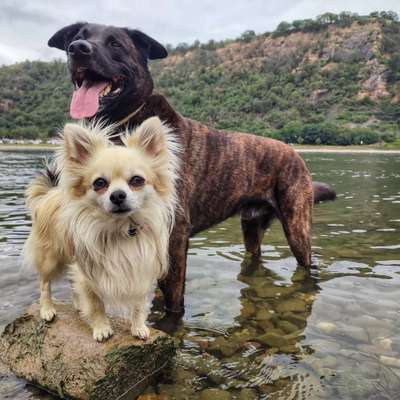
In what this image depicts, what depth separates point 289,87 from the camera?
12912 cm

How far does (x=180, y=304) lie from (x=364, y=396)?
6.48 feet

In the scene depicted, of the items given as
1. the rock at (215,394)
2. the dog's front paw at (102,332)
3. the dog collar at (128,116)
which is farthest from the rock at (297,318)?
the dog collar at (128,116)

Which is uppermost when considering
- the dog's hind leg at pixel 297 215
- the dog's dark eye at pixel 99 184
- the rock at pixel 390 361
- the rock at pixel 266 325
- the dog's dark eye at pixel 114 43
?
the dog's dark eye at pixel 114 43

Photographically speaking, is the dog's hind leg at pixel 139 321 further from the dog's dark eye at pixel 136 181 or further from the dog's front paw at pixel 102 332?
the dog's dark eye at pixel 136 181

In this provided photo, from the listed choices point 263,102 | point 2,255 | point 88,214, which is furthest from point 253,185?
point 263,102

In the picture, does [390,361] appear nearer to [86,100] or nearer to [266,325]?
[266,325]

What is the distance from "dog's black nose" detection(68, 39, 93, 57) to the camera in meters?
3.88

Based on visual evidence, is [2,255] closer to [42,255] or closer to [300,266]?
[42,255]

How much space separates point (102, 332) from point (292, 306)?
2.54m

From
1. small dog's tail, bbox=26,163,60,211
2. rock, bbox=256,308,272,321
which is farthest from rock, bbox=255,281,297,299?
small dog's tail, bbox=26,163,60,211

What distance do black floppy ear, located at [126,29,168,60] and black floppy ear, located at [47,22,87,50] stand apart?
53 centimetres

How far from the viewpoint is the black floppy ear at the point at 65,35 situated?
4691 mm

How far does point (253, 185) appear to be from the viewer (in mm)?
5348

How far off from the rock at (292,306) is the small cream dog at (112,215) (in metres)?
2.08
